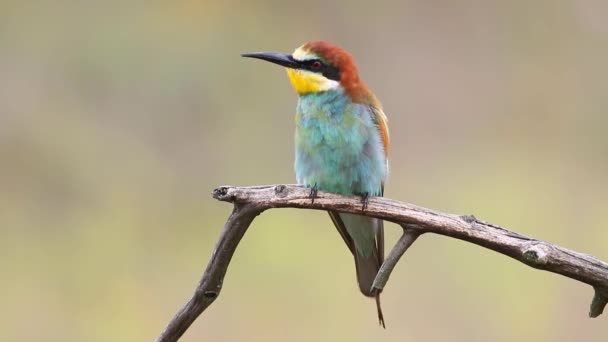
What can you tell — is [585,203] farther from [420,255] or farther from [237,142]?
[237,142]

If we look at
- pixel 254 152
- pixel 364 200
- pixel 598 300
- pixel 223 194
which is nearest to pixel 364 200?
pixel 364 200

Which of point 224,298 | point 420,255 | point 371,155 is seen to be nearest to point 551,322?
point 420,255

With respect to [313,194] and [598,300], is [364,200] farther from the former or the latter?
[598,300]

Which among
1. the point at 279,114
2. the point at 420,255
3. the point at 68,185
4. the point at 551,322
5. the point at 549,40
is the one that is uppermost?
the point at 549,40

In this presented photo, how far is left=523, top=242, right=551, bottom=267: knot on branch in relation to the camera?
5.03 feet

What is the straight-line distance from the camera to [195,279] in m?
3.37

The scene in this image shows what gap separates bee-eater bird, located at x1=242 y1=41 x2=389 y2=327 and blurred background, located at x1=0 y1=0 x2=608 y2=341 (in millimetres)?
Answer: 1192

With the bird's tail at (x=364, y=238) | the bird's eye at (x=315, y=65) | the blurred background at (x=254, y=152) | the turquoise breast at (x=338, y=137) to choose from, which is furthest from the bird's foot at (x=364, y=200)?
the blurred background at (x=254, y=152)

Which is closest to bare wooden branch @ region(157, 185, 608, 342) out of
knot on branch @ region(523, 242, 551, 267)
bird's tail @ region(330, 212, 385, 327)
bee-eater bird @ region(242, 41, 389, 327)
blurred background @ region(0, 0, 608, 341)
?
knot on branch @ region(523, 242, 551, 267)

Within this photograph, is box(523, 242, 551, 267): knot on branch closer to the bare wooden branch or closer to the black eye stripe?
the bare wooden branch

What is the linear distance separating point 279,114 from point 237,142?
0.70ft

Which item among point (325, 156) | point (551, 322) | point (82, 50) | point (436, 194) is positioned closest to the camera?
point (325, 156)

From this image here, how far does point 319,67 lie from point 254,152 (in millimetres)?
1519

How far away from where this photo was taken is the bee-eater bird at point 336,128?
2.07 metres
